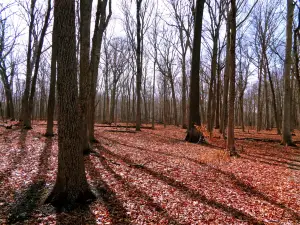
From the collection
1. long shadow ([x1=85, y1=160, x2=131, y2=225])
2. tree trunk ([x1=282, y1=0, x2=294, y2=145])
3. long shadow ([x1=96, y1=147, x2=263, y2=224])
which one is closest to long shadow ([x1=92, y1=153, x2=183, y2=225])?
long shadow ([x1=85, y1=160, x2=131, y2=225])

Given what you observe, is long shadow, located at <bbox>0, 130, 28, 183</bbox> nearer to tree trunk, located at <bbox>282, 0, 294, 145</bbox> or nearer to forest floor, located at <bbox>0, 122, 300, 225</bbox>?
forest floor, located at <bbox>0, 122, 300, 225</bbox>

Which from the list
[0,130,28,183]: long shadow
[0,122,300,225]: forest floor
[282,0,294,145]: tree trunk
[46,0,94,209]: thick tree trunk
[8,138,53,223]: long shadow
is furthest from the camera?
[282,0,294,145]: tree trunk

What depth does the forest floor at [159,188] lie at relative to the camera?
336 centimetres

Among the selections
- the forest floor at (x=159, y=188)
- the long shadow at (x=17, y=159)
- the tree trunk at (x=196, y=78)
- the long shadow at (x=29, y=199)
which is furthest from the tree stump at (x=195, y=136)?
the long shadow at (x=17, y=159)

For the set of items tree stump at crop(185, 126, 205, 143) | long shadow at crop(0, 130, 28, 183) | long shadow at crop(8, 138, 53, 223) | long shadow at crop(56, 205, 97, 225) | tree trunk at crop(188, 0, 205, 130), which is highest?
tree trunk at crop(188, 0, 205, 130)

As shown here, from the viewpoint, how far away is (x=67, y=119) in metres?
3.59

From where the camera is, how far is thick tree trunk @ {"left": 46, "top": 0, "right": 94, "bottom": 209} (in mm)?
3545

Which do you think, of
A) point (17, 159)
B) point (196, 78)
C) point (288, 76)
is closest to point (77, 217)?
point (17, 159)

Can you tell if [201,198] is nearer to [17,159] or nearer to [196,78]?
[17,159]

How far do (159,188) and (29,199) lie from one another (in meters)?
2.45

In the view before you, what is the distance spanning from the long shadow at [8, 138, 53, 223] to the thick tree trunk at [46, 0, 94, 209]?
297mm

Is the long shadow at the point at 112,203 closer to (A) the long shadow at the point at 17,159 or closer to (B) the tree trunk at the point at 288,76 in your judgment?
(A) the long shadow at the point at 17,159

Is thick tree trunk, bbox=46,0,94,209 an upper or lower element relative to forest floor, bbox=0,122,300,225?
upper

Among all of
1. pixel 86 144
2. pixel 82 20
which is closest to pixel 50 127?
pixel 86 144
